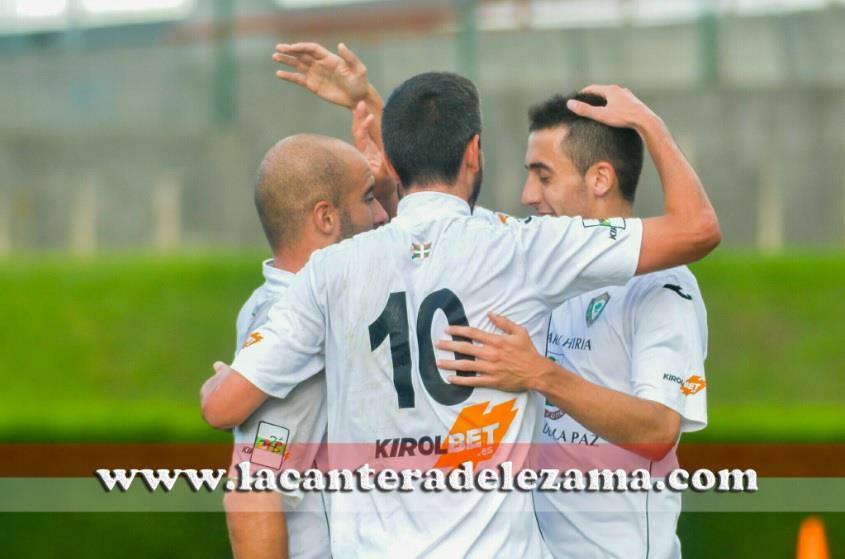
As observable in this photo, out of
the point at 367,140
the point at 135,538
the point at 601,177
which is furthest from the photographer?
the point at 135,538

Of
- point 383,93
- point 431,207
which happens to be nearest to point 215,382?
point 431,207

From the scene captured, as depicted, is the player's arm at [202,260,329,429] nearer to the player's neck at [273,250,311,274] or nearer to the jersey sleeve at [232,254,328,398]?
the jersey sleeve at [232,254,328,398]

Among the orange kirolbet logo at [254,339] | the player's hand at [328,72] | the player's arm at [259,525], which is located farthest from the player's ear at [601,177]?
the player's arm at [259,525]

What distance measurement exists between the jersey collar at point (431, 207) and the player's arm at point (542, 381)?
264mm

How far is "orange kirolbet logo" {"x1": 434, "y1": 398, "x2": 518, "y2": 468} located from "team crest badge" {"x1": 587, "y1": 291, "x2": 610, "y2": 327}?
64cm

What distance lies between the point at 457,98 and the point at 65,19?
40.7ft

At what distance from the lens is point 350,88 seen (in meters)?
3.59

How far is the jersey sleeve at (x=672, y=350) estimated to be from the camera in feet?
9.66

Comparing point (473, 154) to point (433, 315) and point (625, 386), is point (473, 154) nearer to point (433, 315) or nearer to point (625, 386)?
point (433, 315)

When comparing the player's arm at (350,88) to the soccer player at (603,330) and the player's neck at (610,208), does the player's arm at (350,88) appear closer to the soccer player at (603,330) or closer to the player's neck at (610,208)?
the soccer player at (603,330)

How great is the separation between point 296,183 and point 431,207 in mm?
532

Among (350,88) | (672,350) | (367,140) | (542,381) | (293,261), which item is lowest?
(542,381)

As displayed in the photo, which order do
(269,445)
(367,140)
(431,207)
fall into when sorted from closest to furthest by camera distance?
1. (431,207)
2. (269,445)
3. (367,140)

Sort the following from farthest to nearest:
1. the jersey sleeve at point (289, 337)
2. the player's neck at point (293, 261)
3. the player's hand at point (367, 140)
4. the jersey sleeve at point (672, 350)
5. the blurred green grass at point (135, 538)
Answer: the blurred green grass at point (135, 538), the player's hand at point (367, 140), the player's neck at point (293, 261), the jersey sleeve at point (672, 350), the jersey sleeve at point (289, 337)
